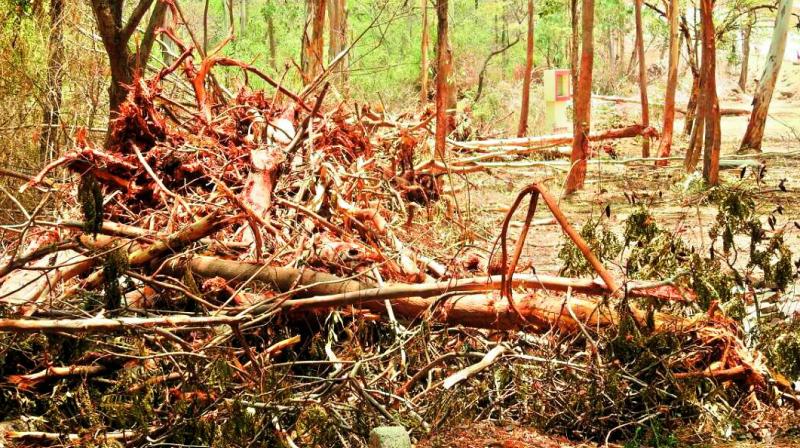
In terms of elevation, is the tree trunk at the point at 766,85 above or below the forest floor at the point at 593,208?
above

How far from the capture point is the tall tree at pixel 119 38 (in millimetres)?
7105

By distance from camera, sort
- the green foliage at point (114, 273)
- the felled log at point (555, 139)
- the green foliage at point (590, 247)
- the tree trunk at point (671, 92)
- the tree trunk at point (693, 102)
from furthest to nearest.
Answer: the tree trunk at point (693, 102)
the tree trunk at point (671, 92)
the felled log at point (555, 139)
the green foliage at point (590, 247)
the green foliage at point (114, 273)

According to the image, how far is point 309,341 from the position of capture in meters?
5.18

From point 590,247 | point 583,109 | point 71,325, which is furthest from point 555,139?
point 71,325

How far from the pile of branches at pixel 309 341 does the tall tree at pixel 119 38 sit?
1734 millimetres

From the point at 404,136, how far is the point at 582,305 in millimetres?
3866

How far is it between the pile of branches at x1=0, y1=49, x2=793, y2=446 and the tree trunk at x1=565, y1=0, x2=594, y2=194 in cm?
574

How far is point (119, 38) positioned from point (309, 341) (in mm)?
3336

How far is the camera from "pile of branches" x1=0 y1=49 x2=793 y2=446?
168 inches

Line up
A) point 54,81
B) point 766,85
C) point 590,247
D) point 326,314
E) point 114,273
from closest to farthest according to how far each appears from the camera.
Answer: point 114,273 → point 326,314 → point 590,247 → point 54,81 → point 766,85

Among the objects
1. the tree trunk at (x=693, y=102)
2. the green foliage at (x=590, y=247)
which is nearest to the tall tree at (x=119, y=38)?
the green foliage at (x=590, y=247)

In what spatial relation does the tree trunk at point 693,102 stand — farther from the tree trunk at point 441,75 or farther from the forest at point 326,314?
the forest at point 326,314

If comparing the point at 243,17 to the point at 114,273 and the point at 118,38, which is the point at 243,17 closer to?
the point at 118,38

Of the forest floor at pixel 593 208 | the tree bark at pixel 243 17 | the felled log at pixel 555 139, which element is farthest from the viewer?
the tree bark at pixel 243 17
